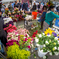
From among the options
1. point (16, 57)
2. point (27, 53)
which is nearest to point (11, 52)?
point (16, 57)

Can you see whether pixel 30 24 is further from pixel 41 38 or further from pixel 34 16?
pixel 41 38

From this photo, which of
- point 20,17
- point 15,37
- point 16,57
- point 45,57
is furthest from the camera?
point 20,17

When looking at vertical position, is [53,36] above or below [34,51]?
above

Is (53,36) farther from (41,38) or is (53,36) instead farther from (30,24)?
(30,24)

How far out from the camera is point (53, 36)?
1.42 m

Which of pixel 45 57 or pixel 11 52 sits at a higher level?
pixel 11 52

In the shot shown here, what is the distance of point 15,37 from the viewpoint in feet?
4.33

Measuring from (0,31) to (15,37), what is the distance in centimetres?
60

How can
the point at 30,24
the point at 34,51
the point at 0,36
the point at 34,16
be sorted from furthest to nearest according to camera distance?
the point at 30,24, the point at 34,16, the point at 34,51, the point at 0,36

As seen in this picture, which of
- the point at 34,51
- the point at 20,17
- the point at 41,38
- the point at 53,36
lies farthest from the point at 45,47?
the point at 20,17

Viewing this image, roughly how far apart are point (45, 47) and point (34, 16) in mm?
1999

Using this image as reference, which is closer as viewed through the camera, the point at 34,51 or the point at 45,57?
the point at 45,57

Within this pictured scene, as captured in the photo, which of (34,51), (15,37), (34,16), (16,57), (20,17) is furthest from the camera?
(20,17)

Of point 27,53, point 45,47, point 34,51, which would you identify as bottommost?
point 34,51
